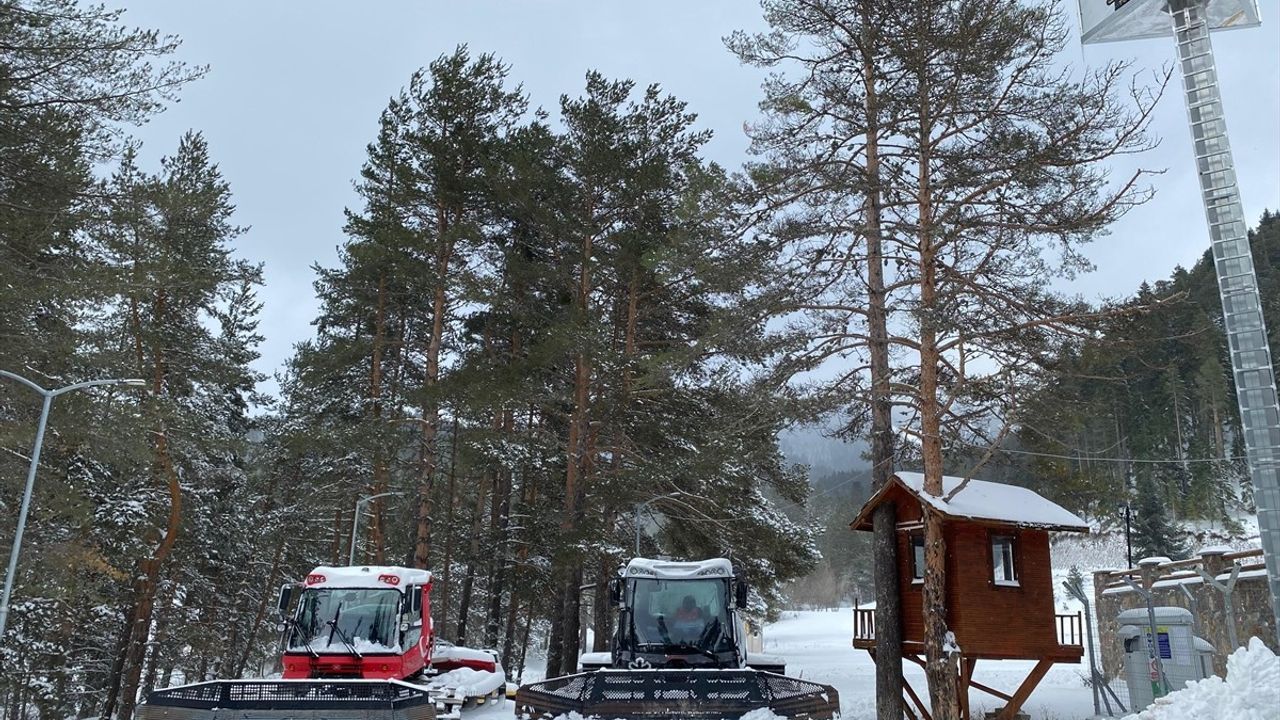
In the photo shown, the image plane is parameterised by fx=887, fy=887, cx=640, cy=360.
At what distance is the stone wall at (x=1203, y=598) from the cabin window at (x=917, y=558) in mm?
3888

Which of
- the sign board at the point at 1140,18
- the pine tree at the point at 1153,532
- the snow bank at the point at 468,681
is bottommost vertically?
the snow bank at the point at 468,681

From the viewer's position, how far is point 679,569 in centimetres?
1552

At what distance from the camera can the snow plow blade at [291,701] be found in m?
10.4

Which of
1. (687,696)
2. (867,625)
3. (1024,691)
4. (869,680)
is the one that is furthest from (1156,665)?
(869,680)

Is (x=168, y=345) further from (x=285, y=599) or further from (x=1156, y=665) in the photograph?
(x=1156, y=665)

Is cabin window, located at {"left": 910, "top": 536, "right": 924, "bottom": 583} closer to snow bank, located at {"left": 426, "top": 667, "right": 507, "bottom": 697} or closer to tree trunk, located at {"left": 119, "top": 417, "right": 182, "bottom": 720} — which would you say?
snow bank, located at {"left": 426, "top": 667, "right": 507, "bottom": 697}

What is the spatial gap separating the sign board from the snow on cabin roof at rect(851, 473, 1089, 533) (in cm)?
795

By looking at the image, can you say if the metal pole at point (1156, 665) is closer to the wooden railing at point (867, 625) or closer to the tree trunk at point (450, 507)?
the wooden railing at point (867, 625)

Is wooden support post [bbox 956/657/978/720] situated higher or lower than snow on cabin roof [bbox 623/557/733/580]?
lower

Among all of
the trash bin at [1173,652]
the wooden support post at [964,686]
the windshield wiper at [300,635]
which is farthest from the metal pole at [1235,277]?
the windshield wiper at [300,635]

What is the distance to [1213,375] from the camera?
2242 inches

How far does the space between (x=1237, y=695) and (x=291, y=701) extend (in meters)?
9.96

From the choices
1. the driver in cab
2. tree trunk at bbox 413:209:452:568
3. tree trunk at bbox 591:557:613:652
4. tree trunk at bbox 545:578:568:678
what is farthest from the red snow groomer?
tree trunk at bbox 545:578:568:678

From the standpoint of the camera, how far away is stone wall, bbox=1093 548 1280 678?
64.0 feet
